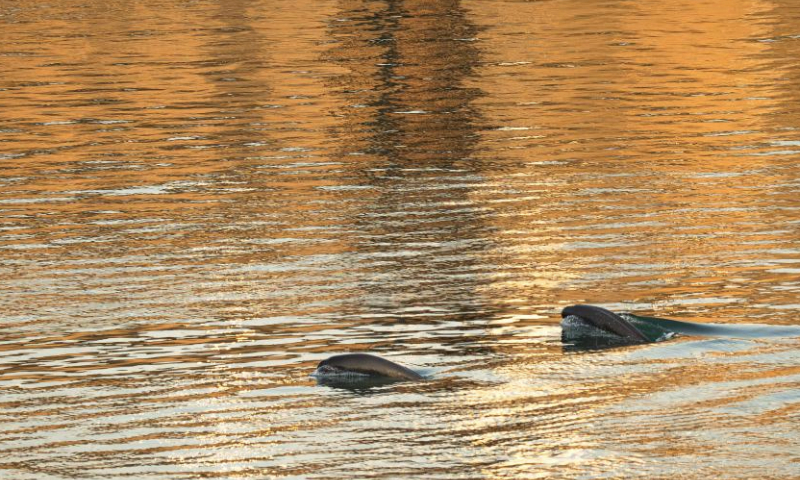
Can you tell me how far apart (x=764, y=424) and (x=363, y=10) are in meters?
57.1

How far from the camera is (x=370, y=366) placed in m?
16.3

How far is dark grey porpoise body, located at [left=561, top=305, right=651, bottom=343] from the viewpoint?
691 inches

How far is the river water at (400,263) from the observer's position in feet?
47.6

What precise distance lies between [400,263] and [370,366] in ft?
19.1

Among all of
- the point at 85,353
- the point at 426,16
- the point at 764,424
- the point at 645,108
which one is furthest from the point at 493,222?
the point at 426,16

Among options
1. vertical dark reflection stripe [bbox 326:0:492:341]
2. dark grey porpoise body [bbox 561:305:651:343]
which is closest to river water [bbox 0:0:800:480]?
vertical dark reflection stripe [bbox 326:0:492:341]

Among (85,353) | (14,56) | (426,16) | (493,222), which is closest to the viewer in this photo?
(85,353)

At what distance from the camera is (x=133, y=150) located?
33062 millimetres

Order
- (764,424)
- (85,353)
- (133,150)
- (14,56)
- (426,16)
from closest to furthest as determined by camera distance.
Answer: (764,424), (85,353), (133,150), (14,56), (426,16)

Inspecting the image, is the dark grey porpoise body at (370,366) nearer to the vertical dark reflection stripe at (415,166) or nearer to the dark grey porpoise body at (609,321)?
the dark grey porpoise body at (609,321)

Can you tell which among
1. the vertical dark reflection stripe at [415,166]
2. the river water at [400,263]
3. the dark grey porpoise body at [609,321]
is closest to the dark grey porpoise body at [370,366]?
the river water at [400,263]

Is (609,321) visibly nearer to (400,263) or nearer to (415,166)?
(400,263)

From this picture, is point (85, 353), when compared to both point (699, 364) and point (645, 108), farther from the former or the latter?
point (645, 108)

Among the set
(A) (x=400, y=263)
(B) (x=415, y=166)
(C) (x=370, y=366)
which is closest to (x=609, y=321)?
(C) (x=370, y=366)
